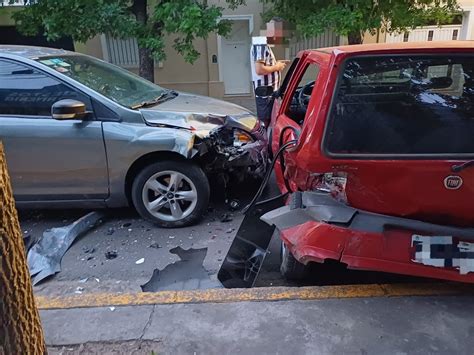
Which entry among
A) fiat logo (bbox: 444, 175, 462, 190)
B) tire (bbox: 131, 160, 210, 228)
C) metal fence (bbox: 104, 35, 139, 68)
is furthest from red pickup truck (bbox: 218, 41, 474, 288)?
metal fence (bbox: 104, 35, 139, 68)

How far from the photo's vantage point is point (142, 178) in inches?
160

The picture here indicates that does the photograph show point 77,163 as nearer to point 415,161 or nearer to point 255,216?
point 255,216

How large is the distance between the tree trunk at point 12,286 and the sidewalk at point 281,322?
91cm

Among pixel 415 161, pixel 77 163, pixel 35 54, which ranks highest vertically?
pixel 35 54

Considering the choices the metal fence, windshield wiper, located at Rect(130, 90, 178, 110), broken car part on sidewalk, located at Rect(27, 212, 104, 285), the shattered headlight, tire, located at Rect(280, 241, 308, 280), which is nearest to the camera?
tire, located at Rect(280, 241, 308, 280)

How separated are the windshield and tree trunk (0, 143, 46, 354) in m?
2.70

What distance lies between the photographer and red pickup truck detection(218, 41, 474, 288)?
8.27 ft

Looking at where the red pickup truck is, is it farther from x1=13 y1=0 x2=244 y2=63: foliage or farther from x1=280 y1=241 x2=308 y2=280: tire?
x1=13 y1=0 x2=244 y2=63: foliage

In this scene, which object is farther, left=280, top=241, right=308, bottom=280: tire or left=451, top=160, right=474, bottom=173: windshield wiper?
left=280, top=241, right=308, bottom=280: tire

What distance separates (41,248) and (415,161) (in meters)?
3.14

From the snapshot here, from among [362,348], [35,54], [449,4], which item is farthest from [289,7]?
[362,348]

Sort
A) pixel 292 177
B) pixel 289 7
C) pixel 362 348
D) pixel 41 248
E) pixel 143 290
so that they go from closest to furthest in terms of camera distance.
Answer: pixel 362 348
pixel 292 177
pixel 143 290
pixel 41 248
pixel 289 7

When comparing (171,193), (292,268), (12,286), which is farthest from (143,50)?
(12,286)

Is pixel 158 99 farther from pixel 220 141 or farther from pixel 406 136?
pixel 406 136
